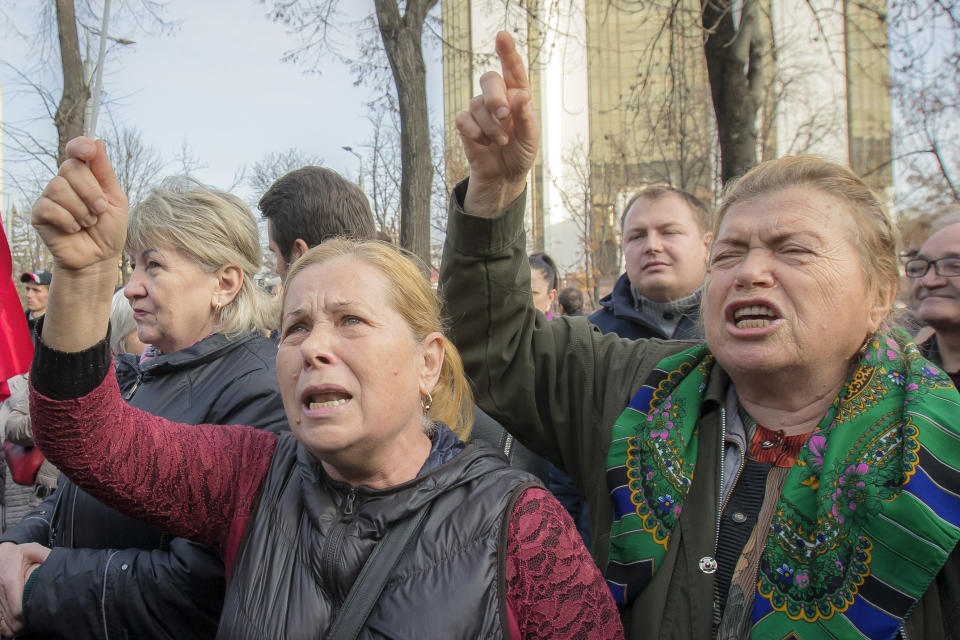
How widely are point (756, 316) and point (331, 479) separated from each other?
1056 mm

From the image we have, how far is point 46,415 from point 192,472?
33 cm

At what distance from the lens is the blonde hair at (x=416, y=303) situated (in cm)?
188

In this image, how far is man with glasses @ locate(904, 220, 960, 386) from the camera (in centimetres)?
275

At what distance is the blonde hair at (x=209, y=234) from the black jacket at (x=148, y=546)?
14 cm

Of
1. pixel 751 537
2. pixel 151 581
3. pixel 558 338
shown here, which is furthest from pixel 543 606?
pixel 151 581

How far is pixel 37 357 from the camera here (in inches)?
63.5

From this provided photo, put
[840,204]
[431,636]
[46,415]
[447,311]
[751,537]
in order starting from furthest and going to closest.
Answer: [447,311] < [840,204] < [751,537] < [46,415] < [431,636]

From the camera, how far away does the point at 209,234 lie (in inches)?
100

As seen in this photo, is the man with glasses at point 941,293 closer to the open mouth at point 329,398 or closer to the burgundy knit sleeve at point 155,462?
the open mouth at point 329,398

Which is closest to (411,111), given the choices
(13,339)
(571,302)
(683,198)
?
(571,302)

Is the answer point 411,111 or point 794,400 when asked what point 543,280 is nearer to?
point 411,111

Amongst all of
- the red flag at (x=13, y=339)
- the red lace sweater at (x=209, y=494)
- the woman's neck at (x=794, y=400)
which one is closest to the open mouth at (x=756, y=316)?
the woman's neck at (x=794, y=400)

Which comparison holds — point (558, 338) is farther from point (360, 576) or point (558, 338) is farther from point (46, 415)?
point (46, 415)

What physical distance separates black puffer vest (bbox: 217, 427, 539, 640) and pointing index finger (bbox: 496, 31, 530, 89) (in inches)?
34.0
